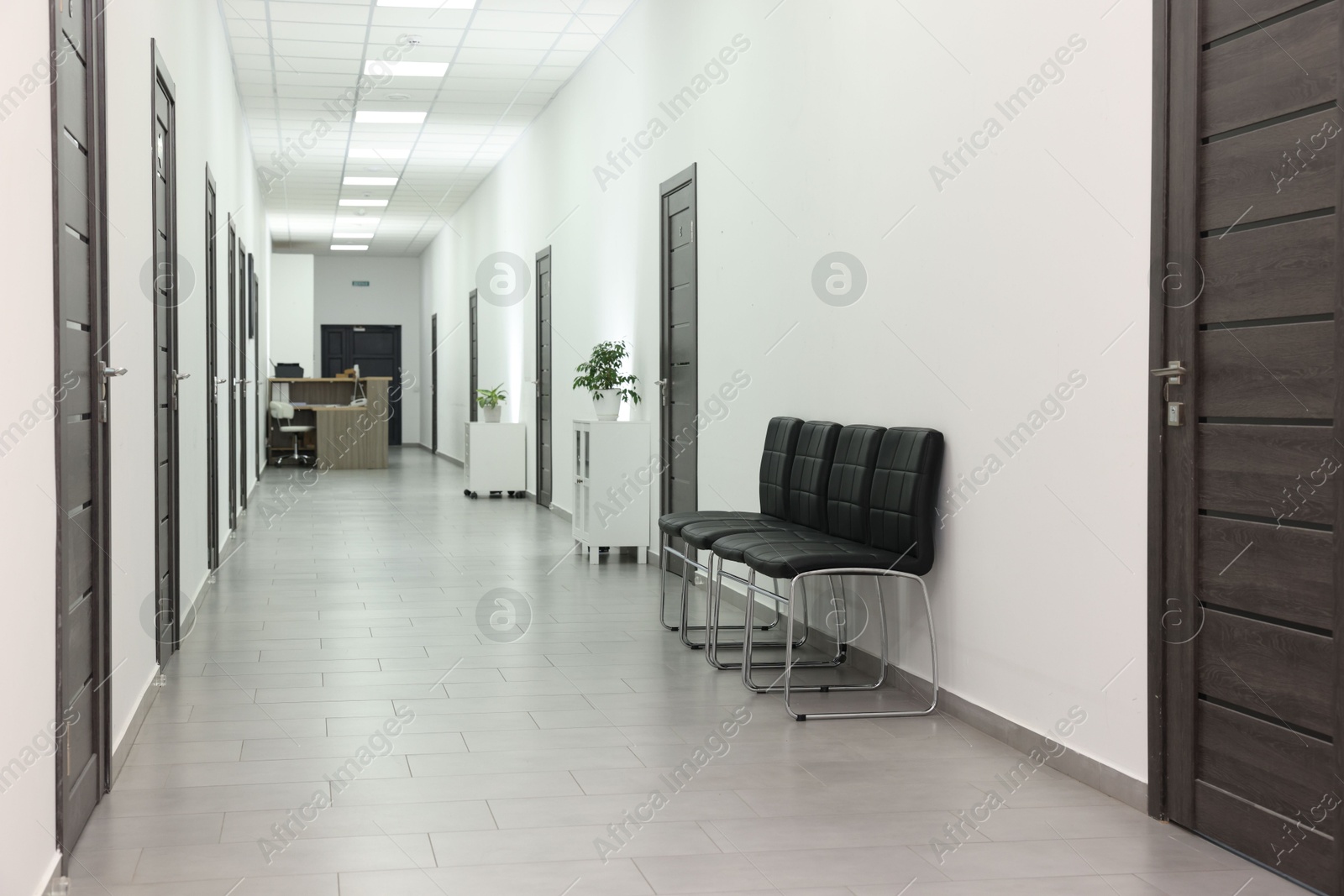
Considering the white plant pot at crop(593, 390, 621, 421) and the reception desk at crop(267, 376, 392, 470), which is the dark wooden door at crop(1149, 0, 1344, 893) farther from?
the reception desk at crop(267, 376, 392, 470)

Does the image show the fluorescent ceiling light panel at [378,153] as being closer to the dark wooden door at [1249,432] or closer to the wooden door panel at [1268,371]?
the dark wooden door at [1249,432]

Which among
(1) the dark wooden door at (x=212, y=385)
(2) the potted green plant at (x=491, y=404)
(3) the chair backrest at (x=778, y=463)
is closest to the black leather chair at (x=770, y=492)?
(3) the chair backrest at (x=778, y=463)

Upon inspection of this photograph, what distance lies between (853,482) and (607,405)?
12.2 ft

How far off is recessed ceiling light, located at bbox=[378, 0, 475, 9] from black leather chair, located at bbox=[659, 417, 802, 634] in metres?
3.86

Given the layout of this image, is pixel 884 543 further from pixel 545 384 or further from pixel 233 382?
pixel 545 384

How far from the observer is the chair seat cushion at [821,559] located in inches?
150

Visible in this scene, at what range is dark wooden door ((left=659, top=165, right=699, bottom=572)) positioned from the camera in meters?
6.57

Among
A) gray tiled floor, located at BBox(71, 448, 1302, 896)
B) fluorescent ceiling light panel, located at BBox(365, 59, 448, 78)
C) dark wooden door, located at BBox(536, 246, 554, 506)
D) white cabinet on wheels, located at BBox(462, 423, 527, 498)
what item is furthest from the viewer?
white cabinet on wheels, located at BBox(462, 423, 527, 498)

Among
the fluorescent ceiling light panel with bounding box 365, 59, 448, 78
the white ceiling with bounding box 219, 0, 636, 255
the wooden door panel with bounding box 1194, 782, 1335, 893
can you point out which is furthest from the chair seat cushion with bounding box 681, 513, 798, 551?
the fluorescent ceiling light panel with bounding box 365, 59, 448, 78

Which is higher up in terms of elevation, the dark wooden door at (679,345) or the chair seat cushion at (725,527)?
the dark wooden door at (679,345)

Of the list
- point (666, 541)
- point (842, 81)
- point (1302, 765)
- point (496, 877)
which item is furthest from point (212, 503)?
point (1302, 765)

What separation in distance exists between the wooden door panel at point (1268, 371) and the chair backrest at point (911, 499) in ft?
3.84

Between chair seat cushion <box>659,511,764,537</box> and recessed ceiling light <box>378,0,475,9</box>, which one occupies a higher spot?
recessed ceiling light <box>378,0,475,9</box>

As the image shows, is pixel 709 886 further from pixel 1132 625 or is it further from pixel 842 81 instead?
pixel 842 81
